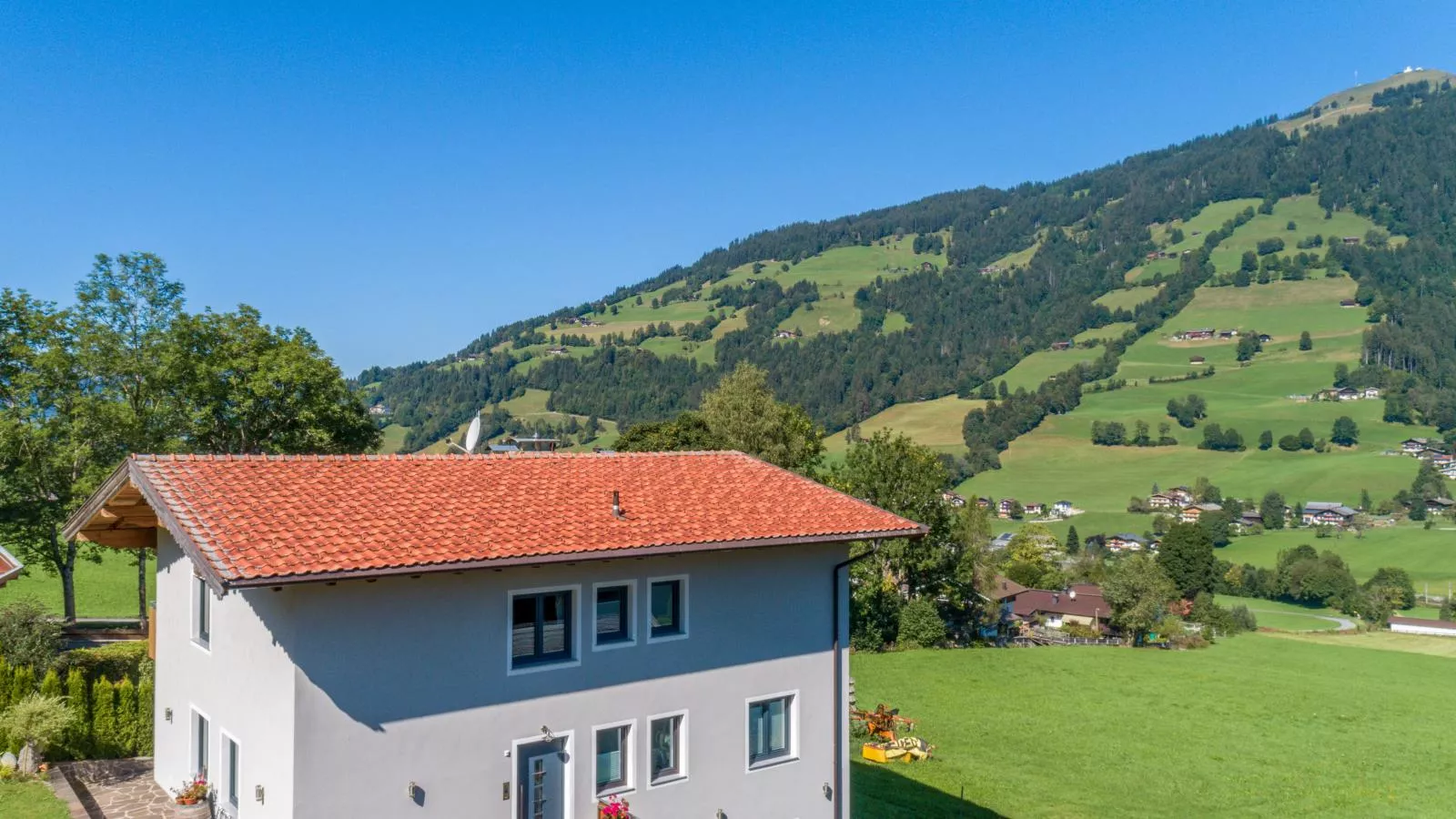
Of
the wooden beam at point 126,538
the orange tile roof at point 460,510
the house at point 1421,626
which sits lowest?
the house at point 1421,626

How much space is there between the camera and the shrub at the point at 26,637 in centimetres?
2225

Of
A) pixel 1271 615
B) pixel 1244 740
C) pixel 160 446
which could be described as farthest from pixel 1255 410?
pixel 160 446

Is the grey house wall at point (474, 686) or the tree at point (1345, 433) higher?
the grey house wall at point (474, 686)

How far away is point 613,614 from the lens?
1467cm

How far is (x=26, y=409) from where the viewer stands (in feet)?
108

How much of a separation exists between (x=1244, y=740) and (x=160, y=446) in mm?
43200

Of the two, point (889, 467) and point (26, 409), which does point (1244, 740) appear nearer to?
point (889, 467)

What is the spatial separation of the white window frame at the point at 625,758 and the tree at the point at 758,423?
40.7m

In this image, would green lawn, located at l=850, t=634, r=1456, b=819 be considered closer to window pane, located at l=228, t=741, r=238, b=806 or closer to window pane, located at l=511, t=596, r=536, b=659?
window pane, located at l=511, t=596, r=536, b=659

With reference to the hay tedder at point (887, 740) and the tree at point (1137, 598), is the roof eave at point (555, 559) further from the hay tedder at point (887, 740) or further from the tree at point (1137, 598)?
the tree at point (1137, 598)

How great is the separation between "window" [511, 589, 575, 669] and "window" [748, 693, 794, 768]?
12.7ft

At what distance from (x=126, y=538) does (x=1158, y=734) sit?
35020 millimetres

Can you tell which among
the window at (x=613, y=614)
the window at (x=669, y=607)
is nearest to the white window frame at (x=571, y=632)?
the window at (x=613, y=614)

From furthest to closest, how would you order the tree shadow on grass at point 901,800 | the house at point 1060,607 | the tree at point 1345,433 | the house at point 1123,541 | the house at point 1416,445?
the tree at point 1345,433 → the house at point 1416,445 → the house at point 1123,541 → the house at point 1060,607 → the tree shadow on grass at point 901,800
